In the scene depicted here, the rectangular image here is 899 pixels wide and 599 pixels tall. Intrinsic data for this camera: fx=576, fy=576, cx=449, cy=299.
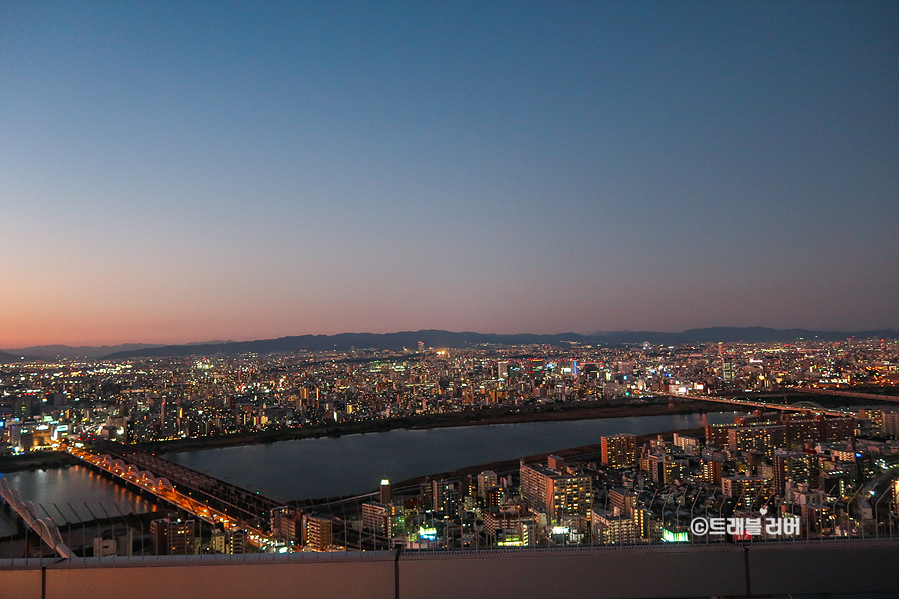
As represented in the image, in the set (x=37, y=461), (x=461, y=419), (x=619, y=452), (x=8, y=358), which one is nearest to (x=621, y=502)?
(x=619, y=452)

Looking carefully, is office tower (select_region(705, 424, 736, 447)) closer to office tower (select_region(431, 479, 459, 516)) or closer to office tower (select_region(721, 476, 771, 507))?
office tower (select_region(721, 476, 771, 507))

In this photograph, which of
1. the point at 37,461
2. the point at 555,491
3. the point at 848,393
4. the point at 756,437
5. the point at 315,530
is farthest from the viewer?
the point at 848,393

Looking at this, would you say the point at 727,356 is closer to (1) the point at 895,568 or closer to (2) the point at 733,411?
(2) the point at 733,411

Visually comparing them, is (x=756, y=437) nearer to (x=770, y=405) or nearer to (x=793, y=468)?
(x=793, y=468)

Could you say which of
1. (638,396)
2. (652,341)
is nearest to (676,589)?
(638,396)

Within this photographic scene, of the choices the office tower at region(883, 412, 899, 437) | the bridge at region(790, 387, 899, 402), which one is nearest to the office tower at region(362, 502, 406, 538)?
the office tower at region(883, 412, 899, 437)

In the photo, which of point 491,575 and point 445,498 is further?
point 445,498
